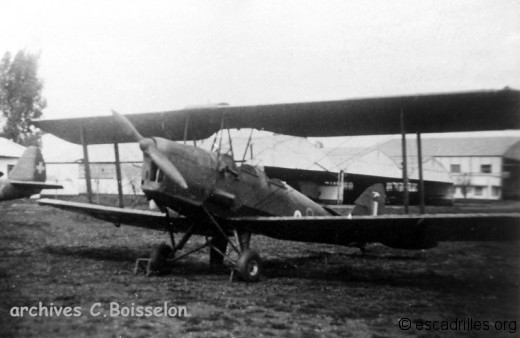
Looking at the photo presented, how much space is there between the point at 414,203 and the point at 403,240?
25.2 meters

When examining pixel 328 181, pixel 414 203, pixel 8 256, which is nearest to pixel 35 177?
pixel 8 256

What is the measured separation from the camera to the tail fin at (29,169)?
13078mm

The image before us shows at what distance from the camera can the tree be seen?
1913cm

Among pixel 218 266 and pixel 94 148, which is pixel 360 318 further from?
pixel 94 148

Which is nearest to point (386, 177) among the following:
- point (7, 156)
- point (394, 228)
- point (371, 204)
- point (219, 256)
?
point (371, 204)

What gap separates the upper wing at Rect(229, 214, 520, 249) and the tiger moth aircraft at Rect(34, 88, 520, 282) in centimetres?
1

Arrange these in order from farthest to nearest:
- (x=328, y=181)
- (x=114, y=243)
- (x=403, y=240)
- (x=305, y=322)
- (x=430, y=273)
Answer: (x=328, y=181)
(x=114, y=243)
(x=430, y=273)
(x=403, y=240)
(x=305, y=322)

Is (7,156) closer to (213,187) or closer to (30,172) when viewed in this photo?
(30,172)

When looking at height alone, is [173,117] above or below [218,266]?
above

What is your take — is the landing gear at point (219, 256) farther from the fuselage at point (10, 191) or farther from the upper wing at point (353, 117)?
the fuselage at point (10, 191)

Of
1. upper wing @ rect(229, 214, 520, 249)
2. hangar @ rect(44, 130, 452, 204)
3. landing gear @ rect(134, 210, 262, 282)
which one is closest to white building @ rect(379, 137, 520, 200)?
hangar @ rect(44, 130, 452, 204)

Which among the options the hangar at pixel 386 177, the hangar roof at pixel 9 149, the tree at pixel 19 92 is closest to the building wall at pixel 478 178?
the hangar at pixel 386 177

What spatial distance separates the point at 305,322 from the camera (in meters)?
4.30

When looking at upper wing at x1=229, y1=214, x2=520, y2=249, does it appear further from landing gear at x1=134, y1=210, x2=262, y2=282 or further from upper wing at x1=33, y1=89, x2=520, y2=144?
upper wing at x1=33, y1=89, x2=520, y2=144
